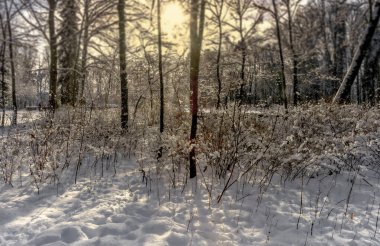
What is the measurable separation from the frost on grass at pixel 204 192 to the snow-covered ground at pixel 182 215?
0.5 inches

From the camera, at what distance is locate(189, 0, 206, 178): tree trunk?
209 inches

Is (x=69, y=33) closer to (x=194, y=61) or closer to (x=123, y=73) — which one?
(x=123, y=73)

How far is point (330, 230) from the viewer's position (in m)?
3.92

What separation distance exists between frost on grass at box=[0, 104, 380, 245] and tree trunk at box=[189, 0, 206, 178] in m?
0.20

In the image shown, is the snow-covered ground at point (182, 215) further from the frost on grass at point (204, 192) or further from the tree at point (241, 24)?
the tree at point (241, 24)

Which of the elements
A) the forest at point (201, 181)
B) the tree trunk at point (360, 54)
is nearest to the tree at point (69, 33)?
the forest at point (201, 181)

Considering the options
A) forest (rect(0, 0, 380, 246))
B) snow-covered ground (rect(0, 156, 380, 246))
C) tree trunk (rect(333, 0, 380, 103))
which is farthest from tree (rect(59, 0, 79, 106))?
snow-covered ground (rect(0, 156, 380, 246))

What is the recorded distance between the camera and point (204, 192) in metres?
4.98

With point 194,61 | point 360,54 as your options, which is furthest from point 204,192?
point 360,54

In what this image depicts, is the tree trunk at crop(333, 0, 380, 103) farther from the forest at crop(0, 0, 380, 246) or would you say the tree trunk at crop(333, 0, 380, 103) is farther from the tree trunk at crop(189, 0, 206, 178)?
the tree trunk at crop(189, 0, 206, 178)

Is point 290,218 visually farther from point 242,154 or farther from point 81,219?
point 81,219

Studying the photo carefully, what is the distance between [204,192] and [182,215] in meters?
0.82

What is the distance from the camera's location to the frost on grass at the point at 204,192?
3.74m

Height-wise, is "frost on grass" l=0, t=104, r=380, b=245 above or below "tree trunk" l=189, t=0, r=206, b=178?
below
